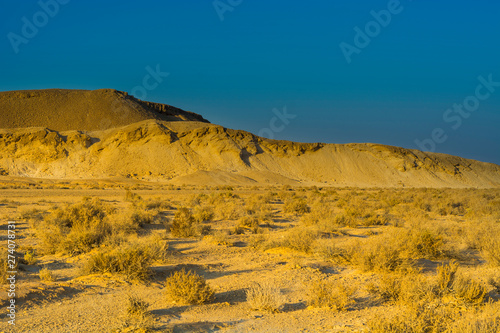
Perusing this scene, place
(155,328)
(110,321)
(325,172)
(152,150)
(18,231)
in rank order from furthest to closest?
(325,172), (152,150), (18,231), (110,321), (155,328)

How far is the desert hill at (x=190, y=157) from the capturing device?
191 ft

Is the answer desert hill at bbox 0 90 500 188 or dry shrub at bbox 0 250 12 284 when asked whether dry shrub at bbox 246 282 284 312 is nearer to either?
dry shrub at bbox 0 250 12 284

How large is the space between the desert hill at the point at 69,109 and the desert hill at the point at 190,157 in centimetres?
23

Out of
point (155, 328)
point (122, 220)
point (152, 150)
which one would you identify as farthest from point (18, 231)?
point (152, 150)

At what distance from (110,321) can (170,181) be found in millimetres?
51025

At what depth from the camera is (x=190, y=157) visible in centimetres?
6231

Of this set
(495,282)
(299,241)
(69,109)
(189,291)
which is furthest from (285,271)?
(69,109)

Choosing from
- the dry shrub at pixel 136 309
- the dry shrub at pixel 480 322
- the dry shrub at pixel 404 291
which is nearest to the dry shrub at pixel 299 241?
the dry shrub at pixel 404 291

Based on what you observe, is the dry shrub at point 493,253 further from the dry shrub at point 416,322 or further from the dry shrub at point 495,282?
the dry shrub at point 416,322

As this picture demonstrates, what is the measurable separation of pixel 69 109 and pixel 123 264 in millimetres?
87566

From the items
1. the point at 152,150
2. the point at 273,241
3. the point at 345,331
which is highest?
the point at 152,150

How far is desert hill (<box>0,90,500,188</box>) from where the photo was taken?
58125 mm

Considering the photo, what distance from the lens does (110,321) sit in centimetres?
515

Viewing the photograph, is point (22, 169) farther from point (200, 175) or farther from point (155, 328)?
point (155, 328)
